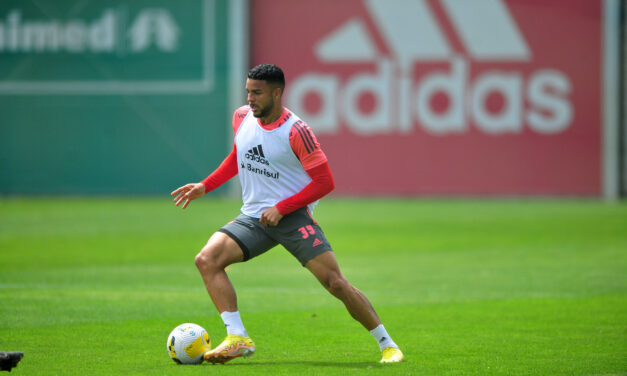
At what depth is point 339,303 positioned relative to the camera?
37.4ft

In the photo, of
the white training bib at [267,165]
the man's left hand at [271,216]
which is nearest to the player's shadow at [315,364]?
the man's left hand at [271,216]

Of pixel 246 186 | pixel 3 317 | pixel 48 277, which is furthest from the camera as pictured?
pixel 48 277

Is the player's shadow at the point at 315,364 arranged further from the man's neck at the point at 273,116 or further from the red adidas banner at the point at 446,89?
the red adidas banner at the point at 446,89

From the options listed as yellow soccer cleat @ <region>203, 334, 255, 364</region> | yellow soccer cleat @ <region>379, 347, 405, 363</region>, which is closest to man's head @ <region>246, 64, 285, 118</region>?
yellow soccer cleat @ <region>203, 334, 255, 364</region>

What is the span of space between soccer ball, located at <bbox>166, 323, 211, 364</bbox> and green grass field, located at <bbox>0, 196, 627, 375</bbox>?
6.4 inches

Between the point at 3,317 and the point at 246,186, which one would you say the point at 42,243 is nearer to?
the point at 3,317

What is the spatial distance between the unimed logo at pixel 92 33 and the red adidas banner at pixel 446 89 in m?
2.87

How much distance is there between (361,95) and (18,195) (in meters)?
10.9

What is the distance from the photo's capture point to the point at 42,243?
58.2ft

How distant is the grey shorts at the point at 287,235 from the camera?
7797 millimetres

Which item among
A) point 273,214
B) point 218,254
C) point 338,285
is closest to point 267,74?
point 273,214

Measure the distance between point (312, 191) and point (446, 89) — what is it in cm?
2208

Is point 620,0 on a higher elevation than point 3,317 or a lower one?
higher

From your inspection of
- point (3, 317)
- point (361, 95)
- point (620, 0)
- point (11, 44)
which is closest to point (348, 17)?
point (361, 95)
